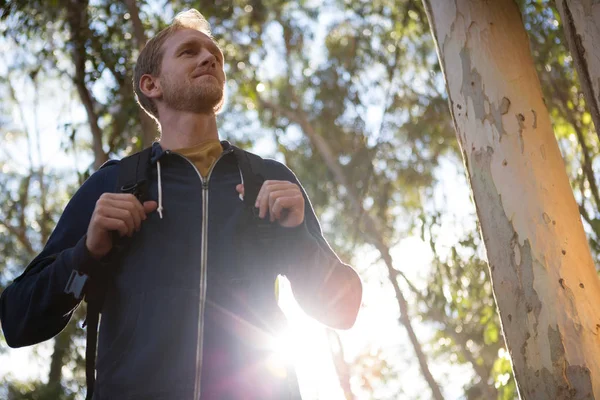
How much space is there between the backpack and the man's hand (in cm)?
9

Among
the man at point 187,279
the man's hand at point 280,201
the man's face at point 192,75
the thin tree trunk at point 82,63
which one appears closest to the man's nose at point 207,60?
the man's face at point 192,75

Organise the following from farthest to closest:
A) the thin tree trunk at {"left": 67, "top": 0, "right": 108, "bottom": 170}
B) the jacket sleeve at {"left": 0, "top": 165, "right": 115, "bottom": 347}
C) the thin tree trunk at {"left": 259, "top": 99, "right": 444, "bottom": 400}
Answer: the thin tree trunk at {"left": 259, "top": 99, "right": 444, "bottom": 400} < the thin tree trunk at {"left": 67, "top": 0, "right": 108, "bottom": 170} < the jacket sleeve at {"left": 0, "top": 165, "right": 115, "bottom": 347}

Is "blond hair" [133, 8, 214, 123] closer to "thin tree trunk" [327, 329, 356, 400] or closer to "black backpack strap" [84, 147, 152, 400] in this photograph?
"black backpack strap" [84, 147, 152, 400]

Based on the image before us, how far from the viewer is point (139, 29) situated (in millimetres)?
5023

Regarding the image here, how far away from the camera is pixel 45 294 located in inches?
65.5

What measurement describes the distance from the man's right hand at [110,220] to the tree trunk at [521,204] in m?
0.95

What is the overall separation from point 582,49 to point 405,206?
10.6 meters

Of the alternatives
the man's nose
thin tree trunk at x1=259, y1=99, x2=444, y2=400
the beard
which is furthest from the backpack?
thin tree trunk at x1=259, y1=99, x2=444, y2=400

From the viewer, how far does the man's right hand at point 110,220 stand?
1560 millimetres

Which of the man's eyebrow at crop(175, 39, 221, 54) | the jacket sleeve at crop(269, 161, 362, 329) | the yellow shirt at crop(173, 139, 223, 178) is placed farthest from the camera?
the man's eyebrow at crop(175, 39, 221, 54)

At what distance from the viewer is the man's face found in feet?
6.67

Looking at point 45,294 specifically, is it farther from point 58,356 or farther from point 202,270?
point 58,356

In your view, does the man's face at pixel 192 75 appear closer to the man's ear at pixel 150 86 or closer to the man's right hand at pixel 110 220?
the man's ear at pixel 150 86

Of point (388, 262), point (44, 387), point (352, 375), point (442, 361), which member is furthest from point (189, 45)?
point (442, 361)
